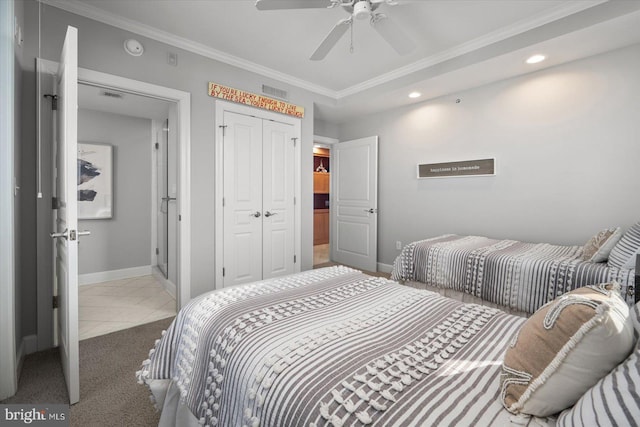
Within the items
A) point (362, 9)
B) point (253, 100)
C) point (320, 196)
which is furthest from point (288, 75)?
point (320, 196)

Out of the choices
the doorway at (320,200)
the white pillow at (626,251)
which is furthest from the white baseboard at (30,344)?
the doorway at (320,200)

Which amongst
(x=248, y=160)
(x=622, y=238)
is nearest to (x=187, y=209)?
(x=248, y=160)

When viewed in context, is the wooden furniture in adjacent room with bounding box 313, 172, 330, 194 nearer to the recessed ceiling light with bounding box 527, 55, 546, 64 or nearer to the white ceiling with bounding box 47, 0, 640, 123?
the white ceiling with bounding box 47, 0, 640, 123

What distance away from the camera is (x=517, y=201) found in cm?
349

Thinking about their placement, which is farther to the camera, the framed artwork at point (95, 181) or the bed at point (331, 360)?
the framed artwork at point (95, 181)

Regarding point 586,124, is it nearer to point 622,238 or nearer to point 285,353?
point 622,238

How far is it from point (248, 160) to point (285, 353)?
291 centimetres

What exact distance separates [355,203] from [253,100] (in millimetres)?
2348

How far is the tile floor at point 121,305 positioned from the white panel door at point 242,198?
811mm

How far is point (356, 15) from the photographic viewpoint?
2098 millimetres

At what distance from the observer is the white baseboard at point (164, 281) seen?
146 inches

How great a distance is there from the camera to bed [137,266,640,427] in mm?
797

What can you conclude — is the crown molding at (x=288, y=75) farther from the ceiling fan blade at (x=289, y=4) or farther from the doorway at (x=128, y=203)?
the ceiling fan blade at (x=289, y=4)

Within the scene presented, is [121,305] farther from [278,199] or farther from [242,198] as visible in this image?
[278,199]
